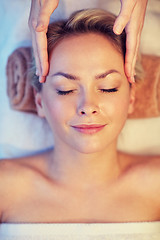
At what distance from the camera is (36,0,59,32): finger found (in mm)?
1153

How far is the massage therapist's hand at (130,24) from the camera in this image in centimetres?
116

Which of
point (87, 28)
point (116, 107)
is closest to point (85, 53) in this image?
point (87, 28)

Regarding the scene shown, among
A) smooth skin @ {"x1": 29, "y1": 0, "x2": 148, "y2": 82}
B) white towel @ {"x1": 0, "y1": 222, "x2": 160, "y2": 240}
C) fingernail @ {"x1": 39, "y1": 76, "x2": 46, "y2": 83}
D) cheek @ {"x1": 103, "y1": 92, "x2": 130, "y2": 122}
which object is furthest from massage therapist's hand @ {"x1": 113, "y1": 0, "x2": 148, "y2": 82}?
white towel @ {"x1": 0, "y1": 222, "x2": 160, "y2": 240}

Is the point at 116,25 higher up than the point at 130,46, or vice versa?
the point at 116,25

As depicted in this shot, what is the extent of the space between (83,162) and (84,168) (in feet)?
0.12

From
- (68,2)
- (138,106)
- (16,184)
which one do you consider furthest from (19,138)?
(68,2)

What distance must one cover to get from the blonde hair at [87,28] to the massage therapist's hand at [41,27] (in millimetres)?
90

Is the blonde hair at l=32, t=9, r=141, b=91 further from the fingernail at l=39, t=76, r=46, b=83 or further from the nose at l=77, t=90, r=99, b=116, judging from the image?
the nose at l=77, t=90, r=99, b=116

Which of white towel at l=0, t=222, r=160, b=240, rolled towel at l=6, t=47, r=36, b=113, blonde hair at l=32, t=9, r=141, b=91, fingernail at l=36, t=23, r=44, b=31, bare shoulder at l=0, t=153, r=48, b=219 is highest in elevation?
fingernail at l=36, t=23, r=44, b=31

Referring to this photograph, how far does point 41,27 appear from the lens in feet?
3.78

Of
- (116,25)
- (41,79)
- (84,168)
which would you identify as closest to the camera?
(116,25)

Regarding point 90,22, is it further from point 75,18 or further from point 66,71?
point 66,71

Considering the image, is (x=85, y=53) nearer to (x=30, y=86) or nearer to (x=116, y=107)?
(x=116, y=107)

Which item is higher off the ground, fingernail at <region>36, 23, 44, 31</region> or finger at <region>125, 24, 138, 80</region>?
fingernail at <region>36, 23, 44, 31</region>
